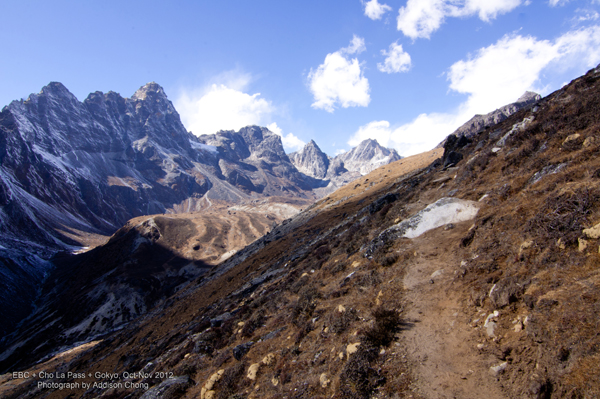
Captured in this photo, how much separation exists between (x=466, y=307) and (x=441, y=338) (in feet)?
4.99

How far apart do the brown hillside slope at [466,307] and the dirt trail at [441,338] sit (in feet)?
0.13

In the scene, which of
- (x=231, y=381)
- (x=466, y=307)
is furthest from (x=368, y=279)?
(x=231, y=381)

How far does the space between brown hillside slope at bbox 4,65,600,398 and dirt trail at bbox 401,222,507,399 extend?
0.13 ft

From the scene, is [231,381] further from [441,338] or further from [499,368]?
[499,368]

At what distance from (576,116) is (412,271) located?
13.4m

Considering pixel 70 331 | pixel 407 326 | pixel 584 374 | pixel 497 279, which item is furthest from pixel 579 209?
pixel 70 331

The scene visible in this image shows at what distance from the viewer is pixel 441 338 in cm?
817

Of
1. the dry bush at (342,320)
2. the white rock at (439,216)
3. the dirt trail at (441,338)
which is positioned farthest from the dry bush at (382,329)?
the white rock at (439,216)

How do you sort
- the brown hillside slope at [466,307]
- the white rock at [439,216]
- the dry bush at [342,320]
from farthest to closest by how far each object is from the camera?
the white rock at [439,216] < the dry bush at [342,320] < the brown hillside slope at [466,307]

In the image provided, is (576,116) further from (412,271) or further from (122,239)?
(122,239)

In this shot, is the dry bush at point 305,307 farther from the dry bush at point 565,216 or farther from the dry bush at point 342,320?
the dry bush at point 565,216

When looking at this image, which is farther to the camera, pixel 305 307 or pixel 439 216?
pixel 439 216

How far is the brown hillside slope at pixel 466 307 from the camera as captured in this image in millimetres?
6305

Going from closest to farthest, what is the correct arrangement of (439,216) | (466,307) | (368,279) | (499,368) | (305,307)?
(499,368)
(466,307)
(368,279)
(305,307)
(439,216)
